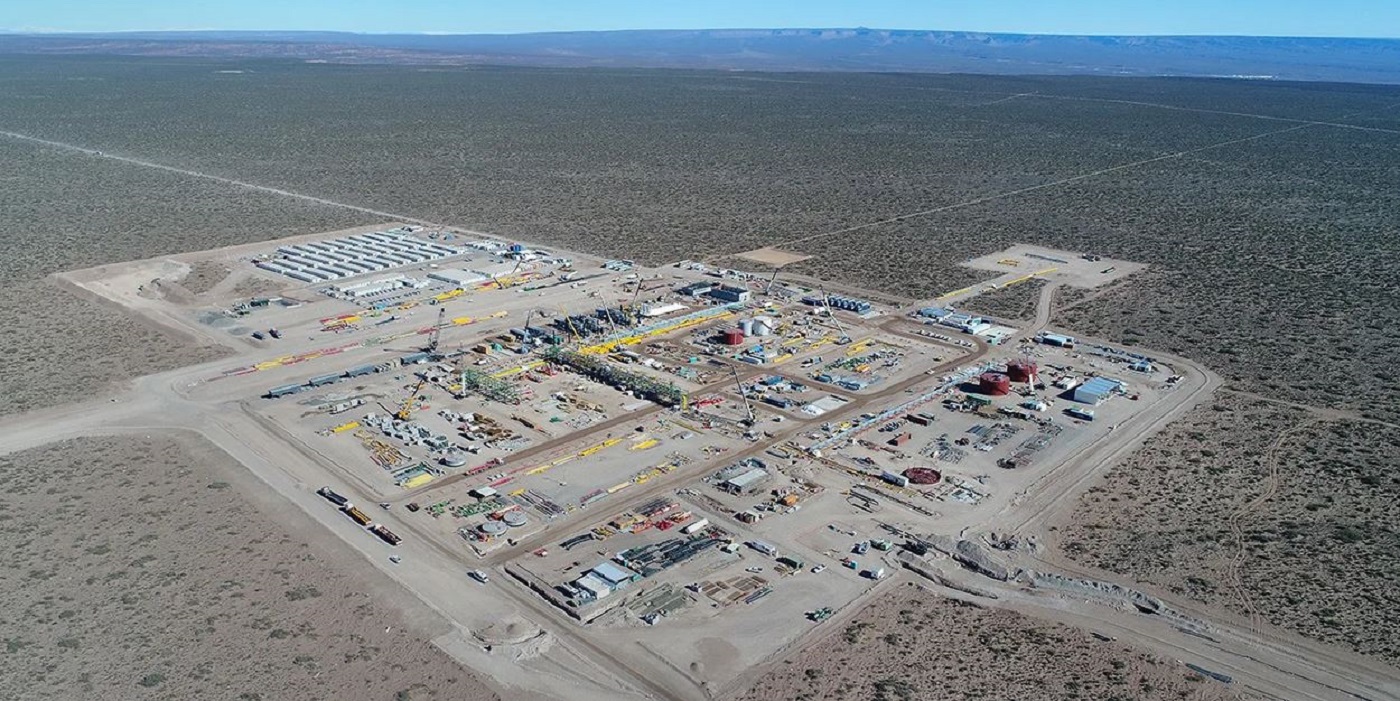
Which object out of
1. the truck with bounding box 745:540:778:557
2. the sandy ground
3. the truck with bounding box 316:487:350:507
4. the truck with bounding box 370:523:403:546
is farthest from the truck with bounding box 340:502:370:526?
the sandy ground

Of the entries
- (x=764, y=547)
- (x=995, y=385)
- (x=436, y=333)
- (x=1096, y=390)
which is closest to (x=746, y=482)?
(x=764, y=547)

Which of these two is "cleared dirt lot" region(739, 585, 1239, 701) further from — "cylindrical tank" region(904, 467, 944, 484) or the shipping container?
the shipping container

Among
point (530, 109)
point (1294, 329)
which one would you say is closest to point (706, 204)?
point (1294, 329)

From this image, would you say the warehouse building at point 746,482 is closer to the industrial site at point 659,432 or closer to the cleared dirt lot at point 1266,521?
the industrial site at point 659,432

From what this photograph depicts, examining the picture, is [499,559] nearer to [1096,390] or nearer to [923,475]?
[923,475]

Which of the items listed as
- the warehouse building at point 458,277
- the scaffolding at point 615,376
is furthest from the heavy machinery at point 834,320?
the warehouse building at point 458,277
